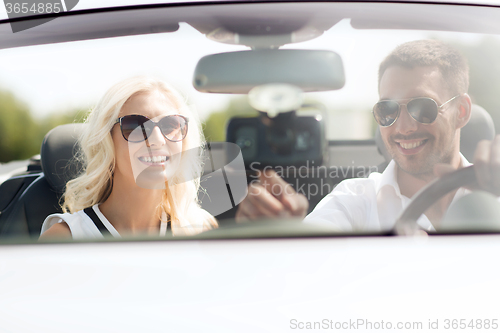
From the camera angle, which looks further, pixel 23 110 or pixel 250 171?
pixel 23 110

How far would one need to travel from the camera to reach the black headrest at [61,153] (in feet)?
4.64

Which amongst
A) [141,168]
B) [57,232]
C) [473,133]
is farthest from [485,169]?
[57,232]

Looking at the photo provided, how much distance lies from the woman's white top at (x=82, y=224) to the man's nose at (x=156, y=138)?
0.25 m

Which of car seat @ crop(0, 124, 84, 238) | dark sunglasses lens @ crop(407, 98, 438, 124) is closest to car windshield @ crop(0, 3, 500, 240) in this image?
dark sunglasses lens @ crop(407, 98, 438, 124)

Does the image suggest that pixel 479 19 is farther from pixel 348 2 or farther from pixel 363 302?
pixel 363 302

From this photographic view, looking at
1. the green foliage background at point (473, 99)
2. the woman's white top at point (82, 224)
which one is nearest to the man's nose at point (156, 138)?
the green foliage background at point (473, 99)

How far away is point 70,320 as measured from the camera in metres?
1.00

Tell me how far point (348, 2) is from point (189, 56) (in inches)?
20.1

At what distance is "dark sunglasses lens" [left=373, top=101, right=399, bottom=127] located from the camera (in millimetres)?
1167

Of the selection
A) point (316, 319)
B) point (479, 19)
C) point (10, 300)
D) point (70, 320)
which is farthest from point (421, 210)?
point (10, 300)

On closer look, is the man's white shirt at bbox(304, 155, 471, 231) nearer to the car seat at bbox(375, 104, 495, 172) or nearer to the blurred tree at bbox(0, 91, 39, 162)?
the car seat at bbox(375, 104, 495, 172)

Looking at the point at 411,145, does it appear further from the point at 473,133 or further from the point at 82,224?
the point at 82,224

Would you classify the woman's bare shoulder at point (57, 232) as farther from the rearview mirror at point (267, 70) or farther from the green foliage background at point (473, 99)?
the rearview mirror at point (267, 70)

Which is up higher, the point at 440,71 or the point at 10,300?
the point at 440,71
